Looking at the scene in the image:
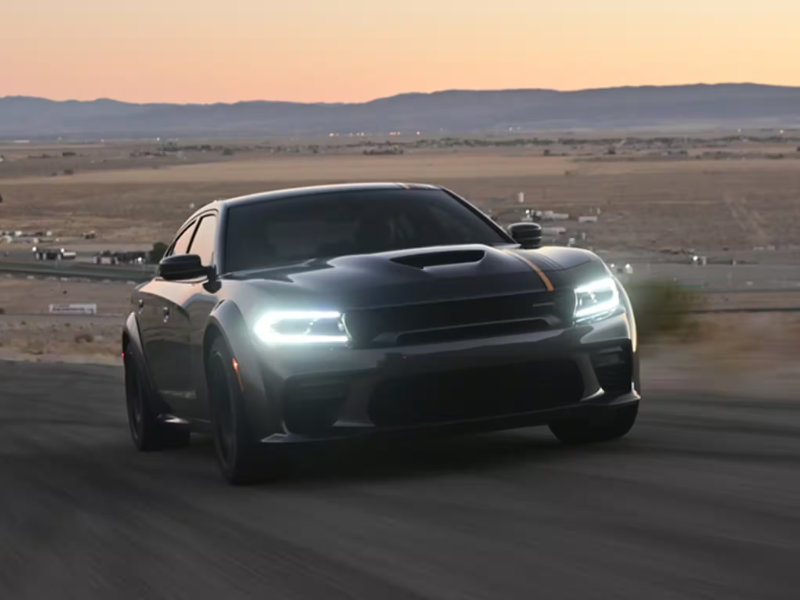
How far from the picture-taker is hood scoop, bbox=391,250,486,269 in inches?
306

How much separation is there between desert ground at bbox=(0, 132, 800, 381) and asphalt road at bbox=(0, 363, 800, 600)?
15.8 feet

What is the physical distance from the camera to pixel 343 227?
8.82 meters

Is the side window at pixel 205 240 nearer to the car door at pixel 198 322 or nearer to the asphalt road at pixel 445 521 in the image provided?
the car door at pixel 198 322

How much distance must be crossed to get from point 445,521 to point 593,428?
2191 millimetres

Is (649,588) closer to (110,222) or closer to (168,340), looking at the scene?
(168,340)

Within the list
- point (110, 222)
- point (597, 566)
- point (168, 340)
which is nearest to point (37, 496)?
point (168, 340)

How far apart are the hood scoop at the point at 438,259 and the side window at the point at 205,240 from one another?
143 centimetres

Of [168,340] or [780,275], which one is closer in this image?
[168,340]

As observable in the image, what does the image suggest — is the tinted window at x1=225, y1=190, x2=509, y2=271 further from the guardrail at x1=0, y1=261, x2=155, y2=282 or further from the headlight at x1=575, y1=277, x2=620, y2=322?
the guardrail at x1=0, y1=261, x2=155, y2=282

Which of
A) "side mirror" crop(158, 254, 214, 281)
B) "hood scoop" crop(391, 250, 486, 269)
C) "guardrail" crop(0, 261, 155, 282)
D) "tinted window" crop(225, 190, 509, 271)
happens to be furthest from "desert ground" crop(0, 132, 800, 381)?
"side mirror" crop(158, 254, 214, 281)

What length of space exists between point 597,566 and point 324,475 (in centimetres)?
277

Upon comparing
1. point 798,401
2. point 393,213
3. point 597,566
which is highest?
point 393,213

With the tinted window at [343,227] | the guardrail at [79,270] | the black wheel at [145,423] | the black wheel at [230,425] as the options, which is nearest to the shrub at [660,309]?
the black wheel at [145,423]

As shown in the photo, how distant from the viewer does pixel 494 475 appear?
741 centimetres
